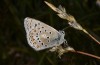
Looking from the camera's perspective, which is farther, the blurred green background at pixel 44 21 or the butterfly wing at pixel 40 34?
the blurred green background at pixel 44 21

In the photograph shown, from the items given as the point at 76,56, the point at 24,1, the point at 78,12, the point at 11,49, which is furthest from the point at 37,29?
the point at 11,49

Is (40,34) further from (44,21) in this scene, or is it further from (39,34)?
(44,21)

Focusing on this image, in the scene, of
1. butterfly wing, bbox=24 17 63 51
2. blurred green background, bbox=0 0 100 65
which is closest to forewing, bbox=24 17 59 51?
butterfly wing, bbox=24 17 63 51

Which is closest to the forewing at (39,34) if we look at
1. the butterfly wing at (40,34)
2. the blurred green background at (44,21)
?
the butterfly wing at (40,34)

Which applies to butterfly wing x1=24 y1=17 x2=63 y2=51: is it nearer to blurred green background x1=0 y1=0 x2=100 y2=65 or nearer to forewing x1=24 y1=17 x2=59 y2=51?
forewing x1=24 y1=17 x2=59 y2=51

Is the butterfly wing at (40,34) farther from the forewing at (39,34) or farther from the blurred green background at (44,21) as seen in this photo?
the blurred green background at (44,21)

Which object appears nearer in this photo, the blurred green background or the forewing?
the forewing
